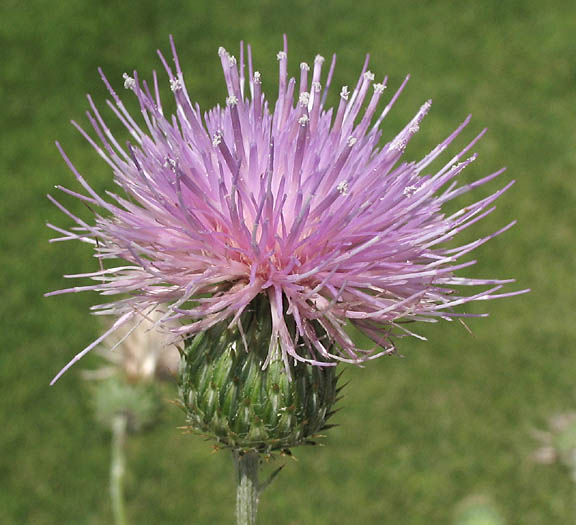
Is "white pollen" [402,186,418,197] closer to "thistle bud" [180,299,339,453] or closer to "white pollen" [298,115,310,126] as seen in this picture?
"white pollen" [298,115,310,126]

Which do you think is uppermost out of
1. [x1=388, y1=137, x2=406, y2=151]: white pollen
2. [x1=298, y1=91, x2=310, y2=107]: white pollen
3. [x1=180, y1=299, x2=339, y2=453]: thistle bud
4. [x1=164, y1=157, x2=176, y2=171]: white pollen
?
[x1=298, y1=91, x2=310, y2=107]: white pollen

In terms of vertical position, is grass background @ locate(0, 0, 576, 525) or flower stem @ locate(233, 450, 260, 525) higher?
grass background @ locate(0, 0, 576, 525)

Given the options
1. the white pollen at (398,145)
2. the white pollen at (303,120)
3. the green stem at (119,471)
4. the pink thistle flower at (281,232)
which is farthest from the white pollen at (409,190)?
the green stem at (119,471)

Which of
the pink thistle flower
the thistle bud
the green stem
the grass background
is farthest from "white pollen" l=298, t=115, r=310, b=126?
Result: the grass background

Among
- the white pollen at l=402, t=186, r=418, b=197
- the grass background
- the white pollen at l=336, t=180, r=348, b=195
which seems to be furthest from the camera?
the grass background

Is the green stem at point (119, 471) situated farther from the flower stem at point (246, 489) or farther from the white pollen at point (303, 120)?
the white pollen at point (303, 120)

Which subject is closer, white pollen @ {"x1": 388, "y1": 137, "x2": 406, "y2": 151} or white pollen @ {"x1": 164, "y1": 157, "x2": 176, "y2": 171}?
white pollen @ {"x1": 164, "y1": 157, "x2": 176, "y2": 171}

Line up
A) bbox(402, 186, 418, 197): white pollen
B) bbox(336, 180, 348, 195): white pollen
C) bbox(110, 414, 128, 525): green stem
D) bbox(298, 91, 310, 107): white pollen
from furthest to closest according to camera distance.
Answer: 1. bbox(110, 414, 128, 525): green stem
2. bbox(298, 91, 310, 107): white pollen
3. bbox(402, 186, 418, 197): white pollen
4. bbox(336, 180, 348, 195): white pollen

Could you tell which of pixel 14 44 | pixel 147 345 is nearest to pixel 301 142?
pixel 147 345
